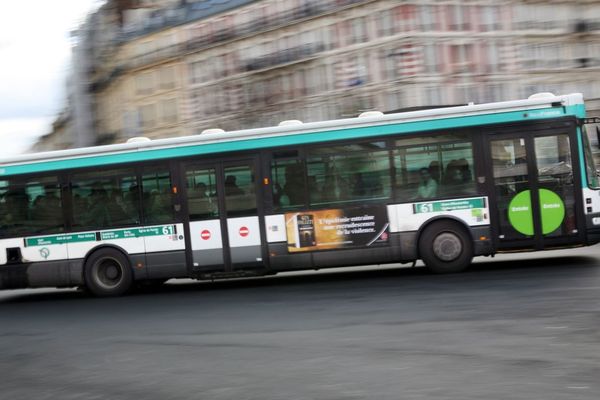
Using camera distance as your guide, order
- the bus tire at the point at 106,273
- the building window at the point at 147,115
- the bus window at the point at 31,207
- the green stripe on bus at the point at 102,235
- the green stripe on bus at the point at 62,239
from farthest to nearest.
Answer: the building window at the point at 147,115 → the bus window at the point at 31,207 → the green stripe on bus at the point at 62,239 → the bus tire at the point at 106,273 → the green stripe on bus at the point at 102,235

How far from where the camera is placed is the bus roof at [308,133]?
46.5ft

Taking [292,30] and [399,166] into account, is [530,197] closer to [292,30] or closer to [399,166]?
[399,166]

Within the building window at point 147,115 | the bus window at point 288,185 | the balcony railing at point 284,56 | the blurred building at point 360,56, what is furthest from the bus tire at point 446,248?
the building window at point 147,115

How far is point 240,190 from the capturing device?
14.9m

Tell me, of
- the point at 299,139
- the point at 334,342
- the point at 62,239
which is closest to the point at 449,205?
the point at 299,139

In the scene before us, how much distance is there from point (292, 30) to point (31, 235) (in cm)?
3873

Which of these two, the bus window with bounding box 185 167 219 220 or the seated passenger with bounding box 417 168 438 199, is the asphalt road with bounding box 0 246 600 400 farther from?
the bus window with bounding box 185 167 219 220

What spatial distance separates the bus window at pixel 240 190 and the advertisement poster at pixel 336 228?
2.44 ft

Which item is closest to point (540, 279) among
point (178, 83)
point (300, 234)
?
point (300, 234)

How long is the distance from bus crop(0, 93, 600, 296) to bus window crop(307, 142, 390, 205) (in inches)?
0.8

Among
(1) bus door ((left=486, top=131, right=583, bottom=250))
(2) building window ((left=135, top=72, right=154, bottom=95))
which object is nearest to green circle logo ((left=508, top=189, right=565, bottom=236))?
(1) bus door ((left=486, top=131, right=583, bottom=250))

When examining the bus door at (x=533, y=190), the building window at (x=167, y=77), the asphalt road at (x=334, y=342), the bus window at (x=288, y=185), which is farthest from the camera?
the building window at (x=167, y=77)

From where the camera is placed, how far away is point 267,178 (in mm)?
14844

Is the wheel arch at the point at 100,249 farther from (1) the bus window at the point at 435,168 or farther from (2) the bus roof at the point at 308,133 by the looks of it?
(1) the bus window at the point at 435,168
